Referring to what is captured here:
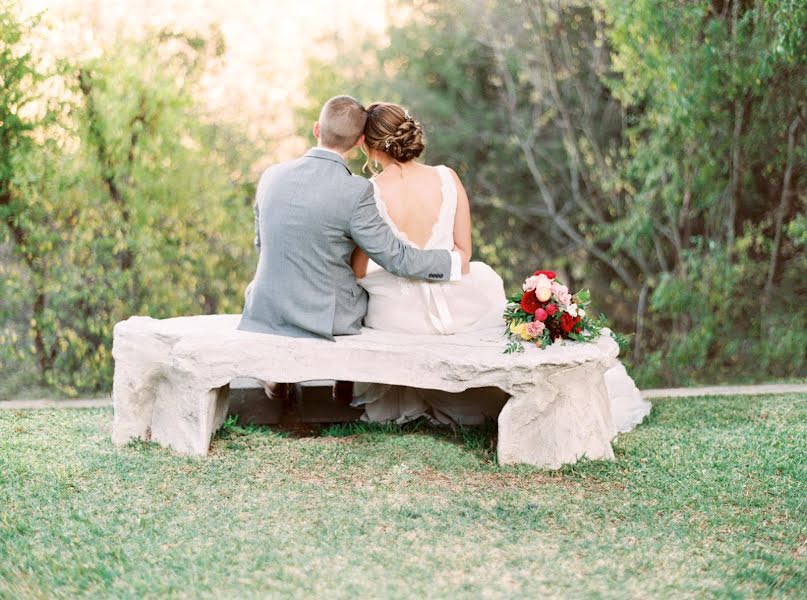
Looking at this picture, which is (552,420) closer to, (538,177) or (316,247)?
(316,247)

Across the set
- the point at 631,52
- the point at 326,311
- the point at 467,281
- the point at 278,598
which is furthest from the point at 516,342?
the point at 631,52

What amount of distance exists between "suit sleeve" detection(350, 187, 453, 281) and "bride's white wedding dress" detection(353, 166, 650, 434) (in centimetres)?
13

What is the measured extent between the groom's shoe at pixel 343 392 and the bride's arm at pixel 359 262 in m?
0.72

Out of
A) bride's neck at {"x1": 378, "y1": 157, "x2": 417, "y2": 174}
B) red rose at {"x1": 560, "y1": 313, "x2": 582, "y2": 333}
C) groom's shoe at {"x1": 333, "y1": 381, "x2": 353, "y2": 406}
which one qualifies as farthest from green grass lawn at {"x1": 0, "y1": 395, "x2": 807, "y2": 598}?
bride's neck at {"x1": 378, "y1": 157, "x2": 417, "y2": 174}

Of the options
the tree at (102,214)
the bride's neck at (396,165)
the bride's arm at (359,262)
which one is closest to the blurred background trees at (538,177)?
the tree at (102,214)

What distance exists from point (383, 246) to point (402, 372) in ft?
1.98

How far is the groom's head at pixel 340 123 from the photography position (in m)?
4.55

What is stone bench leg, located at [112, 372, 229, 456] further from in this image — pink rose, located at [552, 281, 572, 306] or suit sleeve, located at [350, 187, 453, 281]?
pink rose, located at [552, 281, 572, 306]

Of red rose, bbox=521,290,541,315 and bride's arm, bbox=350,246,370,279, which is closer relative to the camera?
red rose, bbox=521,290,541,315

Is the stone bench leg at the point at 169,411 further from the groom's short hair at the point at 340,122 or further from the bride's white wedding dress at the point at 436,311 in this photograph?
the groom's short hair at the point at 340,122

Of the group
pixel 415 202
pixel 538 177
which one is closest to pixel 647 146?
pixel 538 177

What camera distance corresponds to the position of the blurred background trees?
22.7ft

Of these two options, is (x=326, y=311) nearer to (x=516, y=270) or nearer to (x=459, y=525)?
(x=459, y=525)

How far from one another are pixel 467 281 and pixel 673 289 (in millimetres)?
3942
